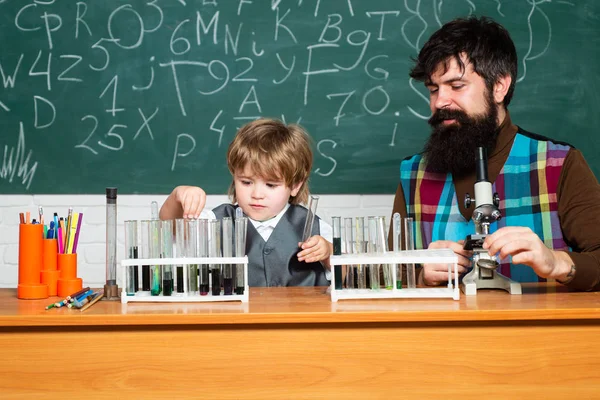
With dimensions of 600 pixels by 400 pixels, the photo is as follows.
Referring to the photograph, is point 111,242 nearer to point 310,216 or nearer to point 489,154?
point 310,216

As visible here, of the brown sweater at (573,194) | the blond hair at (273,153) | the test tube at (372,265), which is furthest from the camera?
the blond hair at (273,153)

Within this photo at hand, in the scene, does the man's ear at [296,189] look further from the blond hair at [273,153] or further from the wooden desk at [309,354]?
the wooden desk at [309,354]

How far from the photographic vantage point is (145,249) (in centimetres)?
149

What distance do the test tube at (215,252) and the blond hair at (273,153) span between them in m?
0.59

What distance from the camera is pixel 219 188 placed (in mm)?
3156

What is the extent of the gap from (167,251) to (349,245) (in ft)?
1.34

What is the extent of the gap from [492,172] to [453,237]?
25 centimetres

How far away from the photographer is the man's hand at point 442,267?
5.26ft

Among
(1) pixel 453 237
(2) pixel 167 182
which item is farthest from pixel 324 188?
(1) pixel 453 237

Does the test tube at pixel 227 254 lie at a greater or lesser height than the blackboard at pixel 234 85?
lesser

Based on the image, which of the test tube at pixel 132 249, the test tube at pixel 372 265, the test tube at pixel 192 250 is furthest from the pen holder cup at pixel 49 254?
the test tube at pixel 372 265

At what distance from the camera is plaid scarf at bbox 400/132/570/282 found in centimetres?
214

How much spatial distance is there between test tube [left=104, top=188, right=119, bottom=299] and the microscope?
2.62 feet

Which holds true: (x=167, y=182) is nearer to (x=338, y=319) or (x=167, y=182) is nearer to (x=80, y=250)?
(x=80, y=250)
